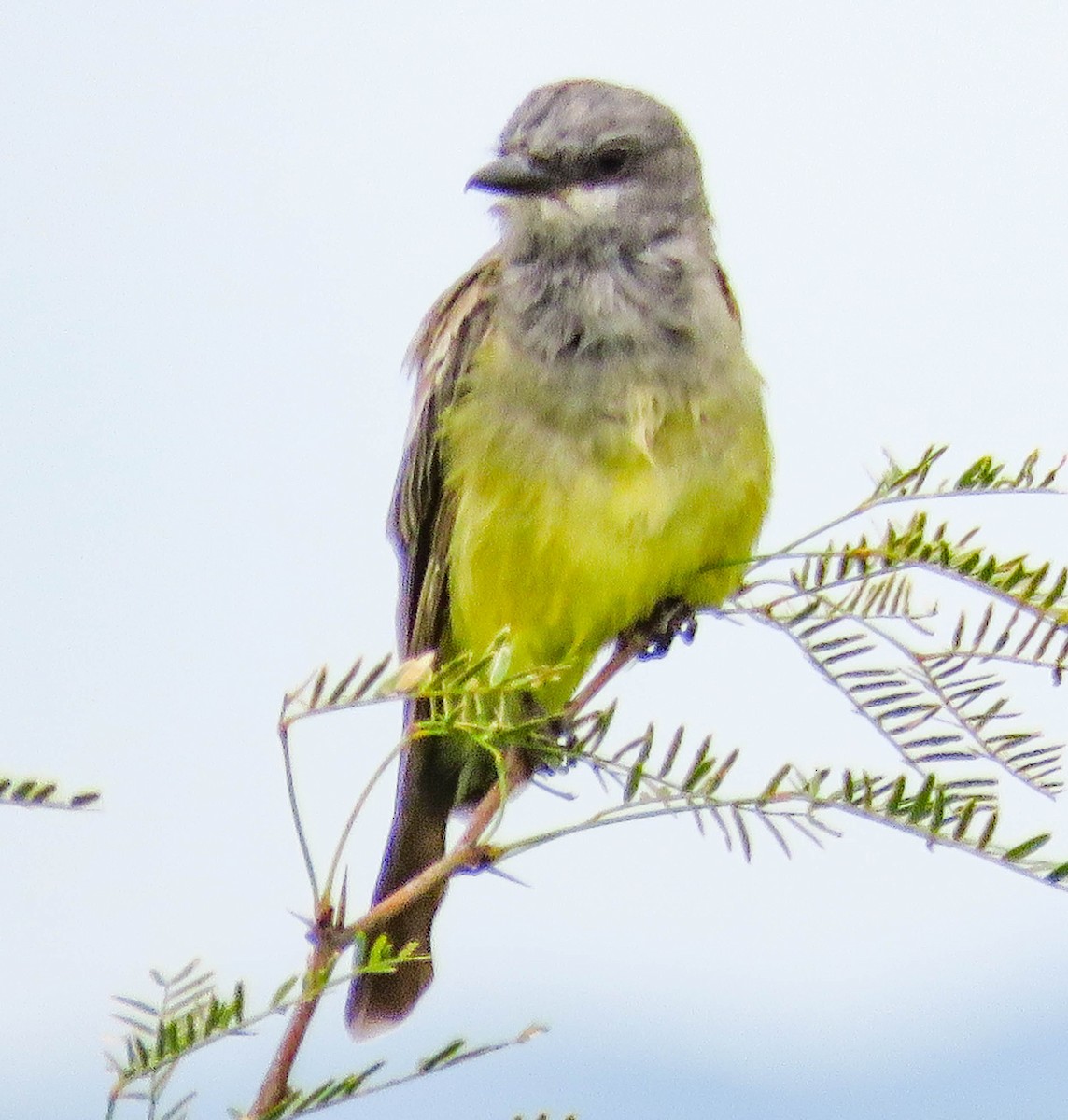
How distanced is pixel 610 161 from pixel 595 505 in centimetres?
81

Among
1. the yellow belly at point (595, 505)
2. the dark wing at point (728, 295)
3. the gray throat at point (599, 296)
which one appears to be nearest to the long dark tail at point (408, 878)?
the yellow belly at point (595, 505)

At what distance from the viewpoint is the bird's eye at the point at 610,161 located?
10.5 ft

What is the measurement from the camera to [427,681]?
1318mm

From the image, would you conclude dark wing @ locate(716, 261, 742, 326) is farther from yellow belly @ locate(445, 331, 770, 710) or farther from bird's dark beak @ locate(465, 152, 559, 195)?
bird's dark beak @ locate(465, 152, 559, 195)

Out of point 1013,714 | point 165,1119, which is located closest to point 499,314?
point 1013,714

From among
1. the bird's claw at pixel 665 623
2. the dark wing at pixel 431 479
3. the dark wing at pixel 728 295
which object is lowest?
the bird's claw at pixel 665 623

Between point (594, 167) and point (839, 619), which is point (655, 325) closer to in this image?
point (594, 167)

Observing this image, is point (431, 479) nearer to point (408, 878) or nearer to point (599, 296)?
point (599, 296)

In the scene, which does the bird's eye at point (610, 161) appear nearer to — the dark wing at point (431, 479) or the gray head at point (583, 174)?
the gray head at point (583, 174)

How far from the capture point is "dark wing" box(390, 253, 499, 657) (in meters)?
3.08

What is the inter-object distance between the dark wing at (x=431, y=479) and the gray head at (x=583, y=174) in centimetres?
17

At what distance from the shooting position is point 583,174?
3189 millimetres

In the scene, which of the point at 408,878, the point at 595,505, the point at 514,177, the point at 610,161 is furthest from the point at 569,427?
the point at 408,878

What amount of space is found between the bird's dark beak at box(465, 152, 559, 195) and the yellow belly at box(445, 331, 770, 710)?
34 centimetres
